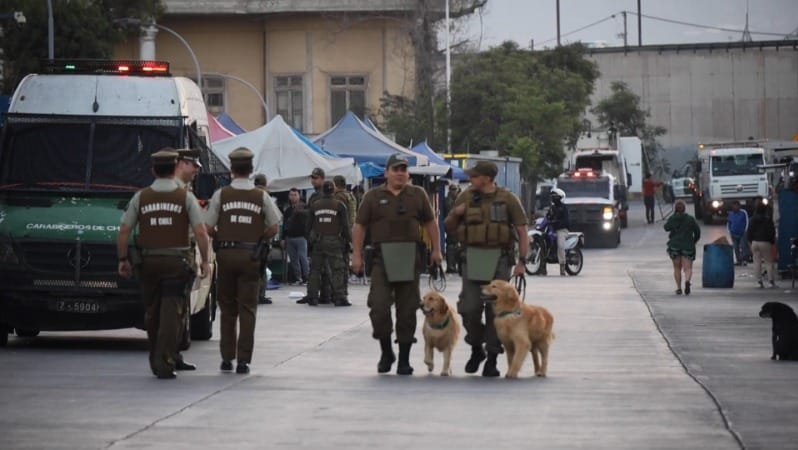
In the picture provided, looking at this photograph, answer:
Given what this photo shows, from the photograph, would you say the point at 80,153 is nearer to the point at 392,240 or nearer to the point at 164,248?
the point at 164,248

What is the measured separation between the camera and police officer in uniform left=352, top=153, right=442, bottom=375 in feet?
48.2

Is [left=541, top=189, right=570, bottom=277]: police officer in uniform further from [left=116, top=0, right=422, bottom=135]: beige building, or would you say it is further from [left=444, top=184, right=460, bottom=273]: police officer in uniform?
[left=116, top=0, right=422, bottom=135]: beige building

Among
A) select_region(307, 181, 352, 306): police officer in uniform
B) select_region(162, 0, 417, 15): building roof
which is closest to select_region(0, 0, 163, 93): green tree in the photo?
select_region(162, 0, 417, 15): building roof

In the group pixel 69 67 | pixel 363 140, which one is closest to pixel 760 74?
pixel 363 140

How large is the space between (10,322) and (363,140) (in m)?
22.1

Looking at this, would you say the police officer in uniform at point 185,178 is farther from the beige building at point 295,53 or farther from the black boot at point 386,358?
the beige building at point 295,53

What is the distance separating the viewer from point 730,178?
6322 centimetres

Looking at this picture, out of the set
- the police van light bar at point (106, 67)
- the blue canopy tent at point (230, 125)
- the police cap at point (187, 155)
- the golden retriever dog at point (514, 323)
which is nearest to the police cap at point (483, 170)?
the golden retriever dog at point (514, 323)

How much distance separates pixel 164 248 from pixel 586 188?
4182 cm

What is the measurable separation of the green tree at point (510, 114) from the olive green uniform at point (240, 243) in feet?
168

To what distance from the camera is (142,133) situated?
1783cm

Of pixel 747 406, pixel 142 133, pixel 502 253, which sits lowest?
pixel 747 406

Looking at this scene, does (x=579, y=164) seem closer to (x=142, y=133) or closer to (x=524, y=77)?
(x=524, y=77)

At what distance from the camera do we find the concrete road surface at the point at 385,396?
1090 cm
